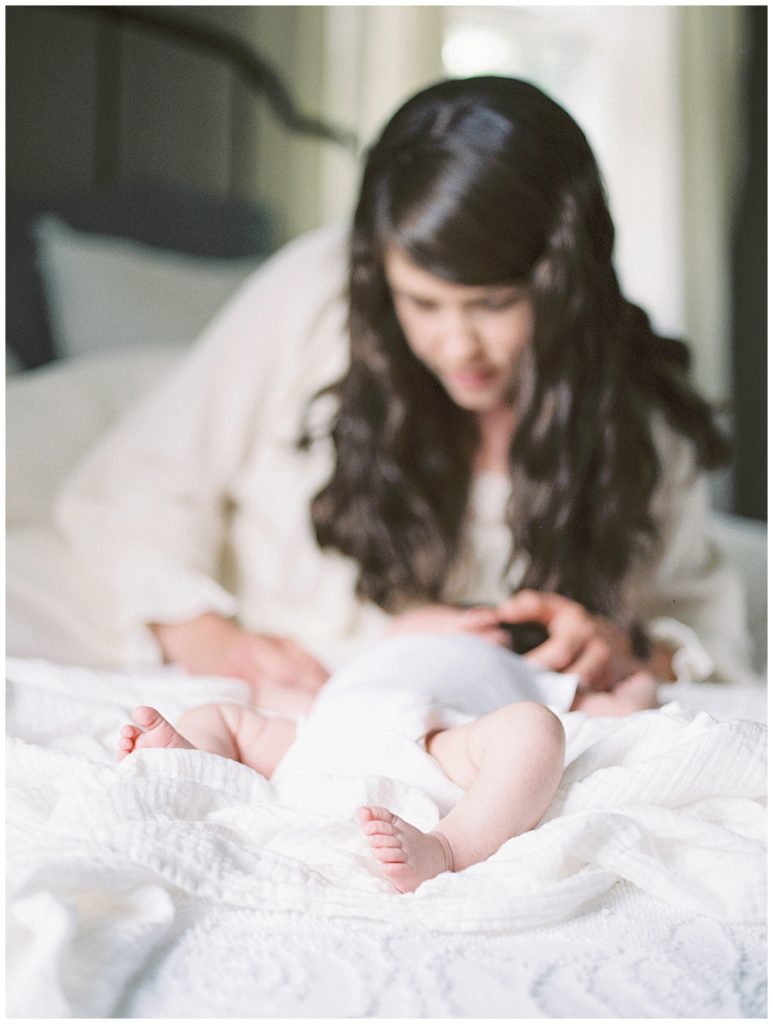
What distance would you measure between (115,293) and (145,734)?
117 cm

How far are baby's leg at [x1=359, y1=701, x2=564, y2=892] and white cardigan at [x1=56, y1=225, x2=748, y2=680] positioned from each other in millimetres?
565

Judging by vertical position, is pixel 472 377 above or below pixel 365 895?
above

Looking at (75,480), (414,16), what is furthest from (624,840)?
(414,16)

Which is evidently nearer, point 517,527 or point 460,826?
point 460,826

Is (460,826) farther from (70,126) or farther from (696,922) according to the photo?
(70,126)

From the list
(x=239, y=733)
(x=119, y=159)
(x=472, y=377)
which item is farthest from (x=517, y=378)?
(x=119, y=159)

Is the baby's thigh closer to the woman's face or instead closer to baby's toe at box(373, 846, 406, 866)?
baby's toe at box(373, 846, 406, 866)

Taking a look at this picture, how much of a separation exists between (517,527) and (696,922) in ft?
2.17

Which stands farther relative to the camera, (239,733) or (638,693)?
(638,693)

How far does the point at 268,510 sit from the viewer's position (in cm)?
135

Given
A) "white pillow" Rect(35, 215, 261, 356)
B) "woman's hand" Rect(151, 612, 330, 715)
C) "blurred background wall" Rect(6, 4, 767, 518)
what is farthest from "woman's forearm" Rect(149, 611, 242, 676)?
"blurred background wall" Rect(6, 4, 767, 518)

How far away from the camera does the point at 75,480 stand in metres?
1.32

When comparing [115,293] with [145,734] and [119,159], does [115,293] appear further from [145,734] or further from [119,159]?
[145,734]

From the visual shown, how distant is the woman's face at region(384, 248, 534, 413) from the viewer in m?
1.08
